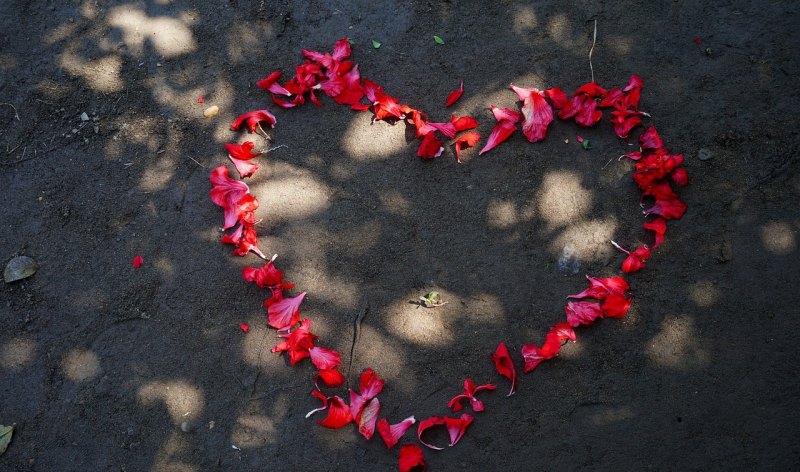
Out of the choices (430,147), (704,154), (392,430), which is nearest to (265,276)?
(392,430)

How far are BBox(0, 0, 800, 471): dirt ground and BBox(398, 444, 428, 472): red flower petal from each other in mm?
56

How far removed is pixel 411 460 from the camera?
8.68ft

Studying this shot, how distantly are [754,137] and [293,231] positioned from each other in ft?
7.38

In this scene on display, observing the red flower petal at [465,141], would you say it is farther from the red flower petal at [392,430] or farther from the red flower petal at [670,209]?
the red flower petal at [392,430]

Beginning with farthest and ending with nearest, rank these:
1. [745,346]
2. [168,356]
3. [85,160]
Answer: [85,160], [168,356], [745,346]

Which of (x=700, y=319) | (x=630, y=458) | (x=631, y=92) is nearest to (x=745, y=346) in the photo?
(x=700, y=319)

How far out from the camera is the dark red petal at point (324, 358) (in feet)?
9.36

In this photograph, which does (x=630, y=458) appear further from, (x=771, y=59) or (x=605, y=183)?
(x=771, y=59)

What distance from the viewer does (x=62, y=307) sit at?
3086 mm

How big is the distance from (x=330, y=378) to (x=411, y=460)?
0.48 meters

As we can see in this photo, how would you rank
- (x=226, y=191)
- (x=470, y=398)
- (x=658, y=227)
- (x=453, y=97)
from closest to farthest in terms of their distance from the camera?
(x=470, y=398) → (x=658, y=227) → (x=226, y=191) → (x=453, y=97)

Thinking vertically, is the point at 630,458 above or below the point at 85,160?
below

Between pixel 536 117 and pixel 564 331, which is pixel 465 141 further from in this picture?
pixel 564 331

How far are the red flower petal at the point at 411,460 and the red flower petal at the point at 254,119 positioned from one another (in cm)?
176
